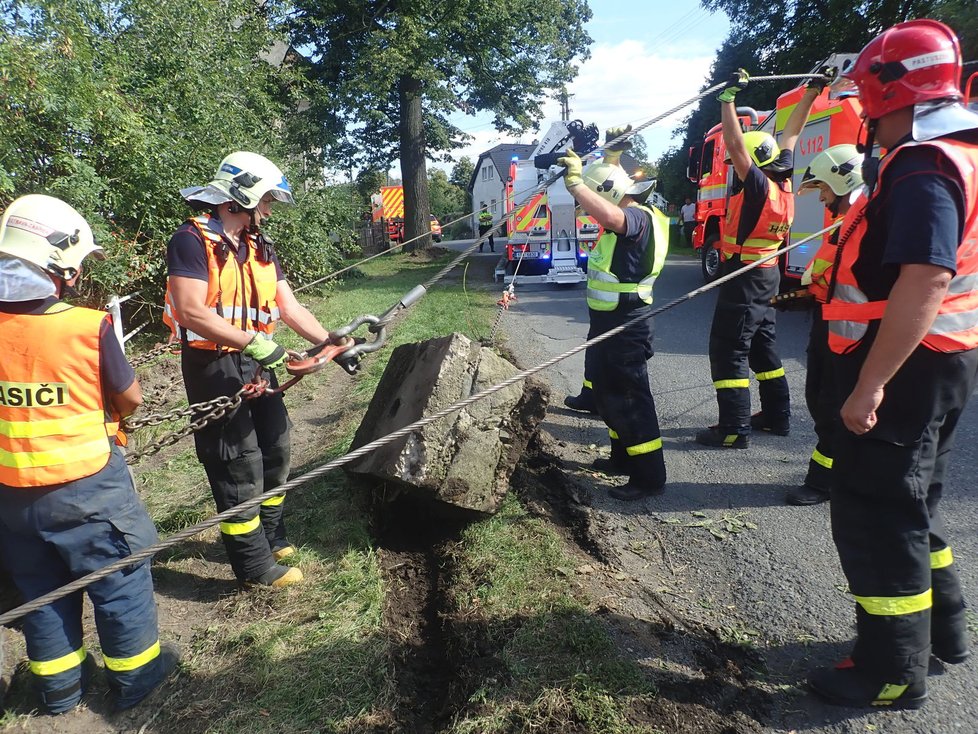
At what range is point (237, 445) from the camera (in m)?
2.91

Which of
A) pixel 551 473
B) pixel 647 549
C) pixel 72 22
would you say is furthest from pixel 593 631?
pixel 72 22

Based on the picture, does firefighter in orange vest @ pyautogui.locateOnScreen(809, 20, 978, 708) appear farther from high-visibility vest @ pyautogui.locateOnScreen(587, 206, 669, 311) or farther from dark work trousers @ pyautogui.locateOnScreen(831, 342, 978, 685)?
high-visibility vest @ pyautogui.locateOnScreen(587, 206, 669, 311)

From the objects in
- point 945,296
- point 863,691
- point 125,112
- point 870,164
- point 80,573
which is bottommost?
point 863,691

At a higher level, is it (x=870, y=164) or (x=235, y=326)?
(x=870, y=164)

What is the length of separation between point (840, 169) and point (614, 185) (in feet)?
4.27

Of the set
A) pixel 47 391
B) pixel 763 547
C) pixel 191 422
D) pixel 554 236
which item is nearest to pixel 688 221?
pixel 554 236

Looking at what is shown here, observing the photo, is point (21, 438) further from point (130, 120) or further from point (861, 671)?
point (130, 120)

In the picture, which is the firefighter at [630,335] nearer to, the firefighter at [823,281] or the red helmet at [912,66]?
the firefighter at [823,281]

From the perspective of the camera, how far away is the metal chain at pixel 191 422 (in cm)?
253

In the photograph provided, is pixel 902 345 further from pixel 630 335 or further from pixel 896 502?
pixel 630 335

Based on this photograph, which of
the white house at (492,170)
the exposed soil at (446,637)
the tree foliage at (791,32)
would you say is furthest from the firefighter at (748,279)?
the white house at (492,170)

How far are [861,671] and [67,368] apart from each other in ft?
9.83

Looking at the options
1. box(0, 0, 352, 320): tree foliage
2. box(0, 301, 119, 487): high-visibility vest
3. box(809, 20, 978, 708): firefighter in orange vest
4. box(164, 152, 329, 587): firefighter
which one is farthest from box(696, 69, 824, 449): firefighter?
box(0, 0, 352, 320): tree foliage

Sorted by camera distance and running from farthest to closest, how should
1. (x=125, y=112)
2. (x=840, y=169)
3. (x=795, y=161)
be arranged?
(x=795, y=161) < (x=125, y=112) < (x=840, y=169)
